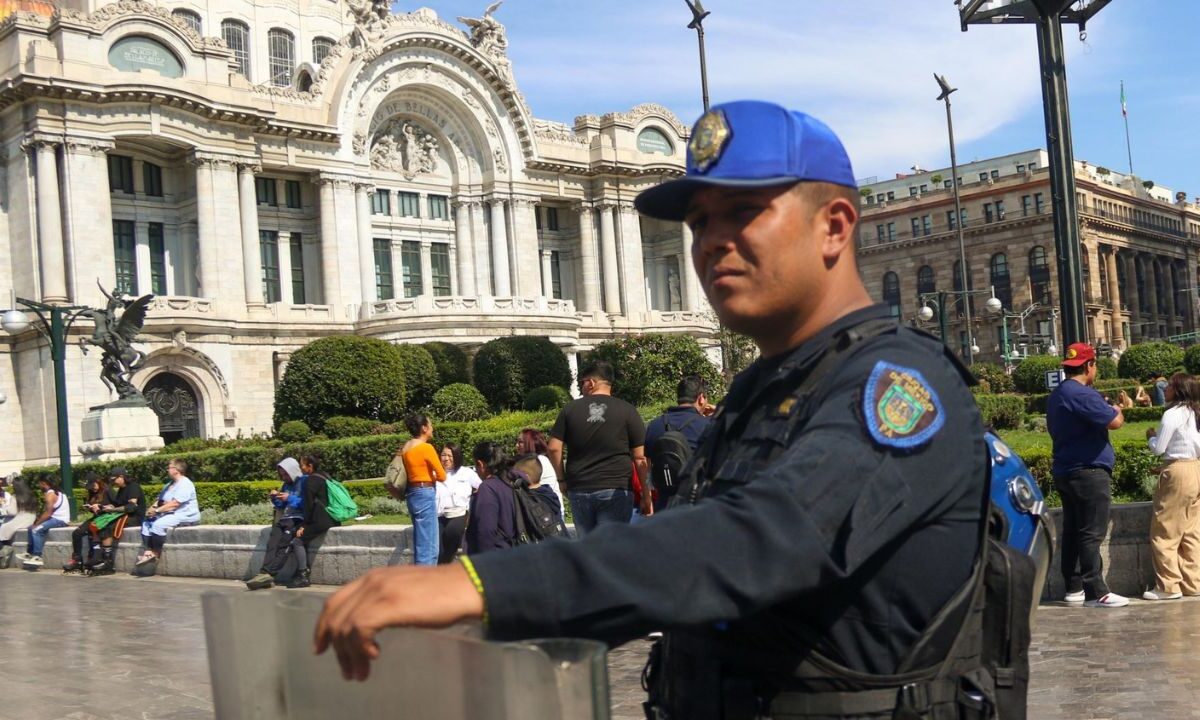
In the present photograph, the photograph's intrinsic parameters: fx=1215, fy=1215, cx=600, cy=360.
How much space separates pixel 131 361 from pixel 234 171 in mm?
16463

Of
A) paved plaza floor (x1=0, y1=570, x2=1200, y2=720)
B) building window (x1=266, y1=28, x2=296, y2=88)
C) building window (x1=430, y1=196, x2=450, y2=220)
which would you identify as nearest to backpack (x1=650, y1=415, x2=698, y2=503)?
paved plaza floor (x1=0, y1=570, x2=1200, y2=720)

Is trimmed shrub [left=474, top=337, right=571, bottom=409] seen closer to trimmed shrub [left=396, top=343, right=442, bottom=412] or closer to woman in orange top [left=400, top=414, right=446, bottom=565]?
trimmed shrub [left=396, top=343, right=442, bottom=412]

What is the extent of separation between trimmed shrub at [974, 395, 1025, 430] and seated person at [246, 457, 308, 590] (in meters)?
17.5

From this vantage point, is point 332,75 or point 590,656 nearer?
point 590,656

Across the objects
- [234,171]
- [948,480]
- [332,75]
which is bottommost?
[948,480]

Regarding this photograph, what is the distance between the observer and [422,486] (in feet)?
37.2

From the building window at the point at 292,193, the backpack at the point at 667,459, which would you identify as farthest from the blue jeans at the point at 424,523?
the building window at the point at 292,193

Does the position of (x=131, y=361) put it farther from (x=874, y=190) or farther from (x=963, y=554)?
(x=874, y=190)

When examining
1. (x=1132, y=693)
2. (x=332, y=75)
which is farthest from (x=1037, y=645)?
(x=332, y=75)

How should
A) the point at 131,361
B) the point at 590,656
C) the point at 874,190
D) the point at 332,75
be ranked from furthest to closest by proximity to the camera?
the point at 874,190
the point at 332,75
the point at 131,361
the point at 590,656

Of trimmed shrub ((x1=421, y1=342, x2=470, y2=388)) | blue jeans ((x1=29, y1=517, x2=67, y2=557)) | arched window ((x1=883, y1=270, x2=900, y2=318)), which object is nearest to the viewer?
blue jeans ((x1=29, y1=517, x2=67, y2=557))

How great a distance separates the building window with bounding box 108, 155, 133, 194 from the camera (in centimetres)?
4225

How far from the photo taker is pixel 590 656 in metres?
1.34

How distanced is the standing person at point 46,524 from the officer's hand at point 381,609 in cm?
1840
